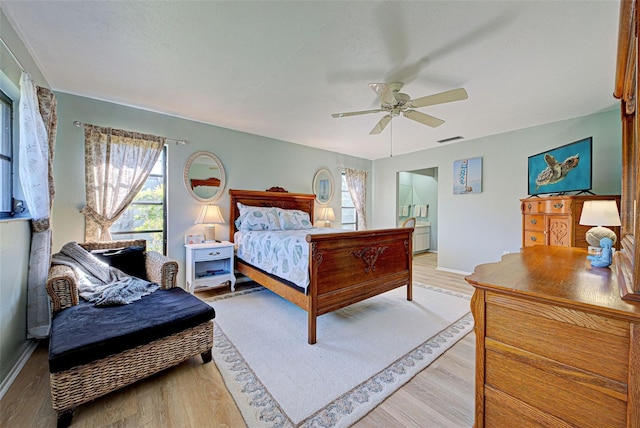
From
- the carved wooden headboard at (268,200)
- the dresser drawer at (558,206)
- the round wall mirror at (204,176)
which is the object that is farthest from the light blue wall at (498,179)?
the round wall mirror at (204,176)

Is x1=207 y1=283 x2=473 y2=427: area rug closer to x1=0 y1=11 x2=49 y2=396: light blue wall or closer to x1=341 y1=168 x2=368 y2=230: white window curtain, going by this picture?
x1=0 y1=11 x2=49 y2=396: light blue wall

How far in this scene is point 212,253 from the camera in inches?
139

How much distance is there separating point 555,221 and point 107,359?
4790 millimetres

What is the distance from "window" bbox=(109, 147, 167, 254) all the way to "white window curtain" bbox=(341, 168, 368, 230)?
376cm

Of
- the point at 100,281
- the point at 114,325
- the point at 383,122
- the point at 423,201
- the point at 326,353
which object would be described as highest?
the point at 383,122

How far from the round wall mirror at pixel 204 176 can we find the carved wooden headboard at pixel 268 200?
Answer: 0.85ft

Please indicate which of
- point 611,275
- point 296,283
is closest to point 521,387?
point 611,275

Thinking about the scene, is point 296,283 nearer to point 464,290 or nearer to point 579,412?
point 579,412

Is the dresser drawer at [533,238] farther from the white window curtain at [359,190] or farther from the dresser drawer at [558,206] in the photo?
the white window curtain at [359,190]

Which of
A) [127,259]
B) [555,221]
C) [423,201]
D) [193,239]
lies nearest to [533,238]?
[555,221]

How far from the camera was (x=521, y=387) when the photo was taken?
1.01 metres

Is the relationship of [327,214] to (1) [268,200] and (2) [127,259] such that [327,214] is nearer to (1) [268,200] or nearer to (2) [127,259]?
(1) [268,200]

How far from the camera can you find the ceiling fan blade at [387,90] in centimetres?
232

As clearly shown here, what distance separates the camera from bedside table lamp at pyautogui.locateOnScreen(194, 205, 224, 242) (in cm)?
372
